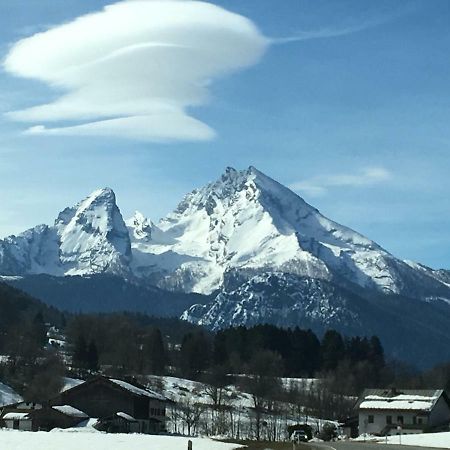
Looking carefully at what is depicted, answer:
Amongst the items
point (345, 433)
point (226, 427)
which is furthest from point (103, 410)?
point (345, 433)

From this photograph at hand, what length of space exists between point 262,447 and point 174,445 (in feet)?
22.4

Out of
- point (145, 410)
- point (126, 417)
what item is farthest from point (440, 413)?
point (126, 417)

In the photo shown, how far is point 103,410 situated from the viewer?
141 m

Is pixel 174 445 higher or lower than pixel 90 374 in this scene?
lower

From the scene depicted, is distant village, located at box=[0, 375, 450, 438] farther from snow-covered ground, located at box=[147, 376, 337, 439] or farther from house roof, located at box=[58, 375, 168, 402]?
snow-covered ground, located at box=[147, 376, 337, 439]

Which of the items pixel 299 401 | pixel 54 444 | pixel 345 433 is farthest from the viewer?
pixel 299 401

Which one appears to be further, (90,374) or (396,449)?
(90,374)

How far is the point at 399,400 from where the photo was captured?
14262 cm

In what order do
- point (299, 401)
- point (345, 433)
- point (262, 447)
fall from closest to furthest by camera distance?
point (262, 447) → point (345, 433) → point (299, 401)

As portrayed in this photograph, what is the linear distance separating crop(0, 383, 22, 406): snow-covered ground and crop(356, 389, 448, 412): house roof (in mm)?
50981

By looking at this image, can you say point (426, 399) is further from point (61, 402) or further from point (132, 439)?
point (132, 439)

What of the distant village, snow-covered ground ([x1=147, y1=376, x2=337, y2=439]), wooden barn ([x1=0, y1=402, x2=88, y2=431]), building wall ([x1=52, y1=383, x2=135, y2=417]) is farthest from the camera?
snow-covered ground ([x1=147, y1=376, x2=337, y2=439])

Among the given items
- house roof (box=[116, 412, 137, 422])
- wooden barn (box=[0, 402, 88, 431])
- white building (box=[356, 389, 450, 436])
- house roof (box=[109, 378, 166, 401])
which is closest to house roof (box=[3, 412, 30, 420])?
wooden barn (box=[0, 402, 88, 431])

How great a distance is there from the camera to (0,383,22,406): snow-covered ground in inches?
6343
